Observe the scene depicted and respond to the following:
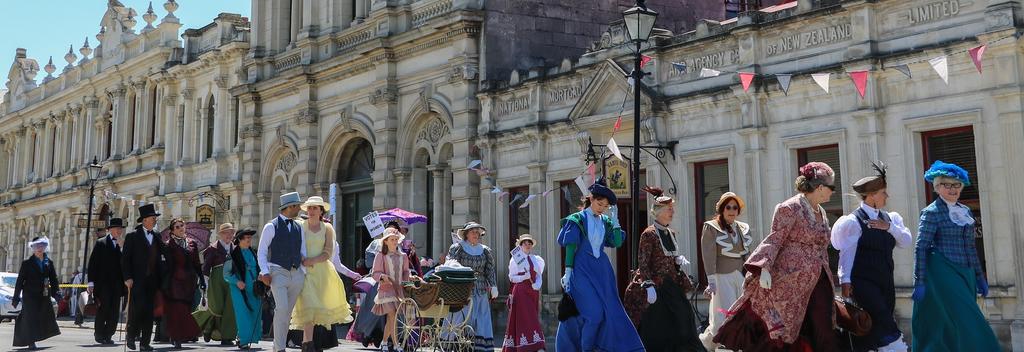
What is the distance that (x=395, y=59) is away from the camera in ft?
85.8

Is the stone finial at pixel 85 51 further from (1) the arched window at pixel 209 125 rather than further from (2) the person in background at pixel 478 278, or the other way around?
(2) the person in background at pixel 478 278

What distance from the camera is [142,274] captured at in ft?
48.9

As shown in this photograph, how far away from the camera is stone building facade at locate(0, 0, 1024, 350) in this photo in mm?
14930

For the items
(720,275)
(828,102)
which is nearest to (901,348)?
(720,275)

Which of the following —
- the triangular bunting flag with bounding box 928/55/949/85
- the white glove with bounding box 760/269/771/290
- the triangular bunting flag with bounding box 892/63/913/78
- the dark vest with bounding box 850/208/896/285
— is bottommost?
the white glove with bounding box 760/269/771/290

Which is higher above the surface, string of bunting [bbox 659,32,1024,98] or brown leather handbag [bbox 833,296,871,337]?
string of bunting [bbox 659,32,1024,98]

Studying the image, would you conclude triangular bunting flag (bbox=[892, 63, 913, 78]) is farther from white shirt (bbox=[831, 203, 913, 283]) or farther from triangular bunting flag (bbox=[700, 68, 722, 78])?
white shirt (bbox=[831, 203, 913, 283])

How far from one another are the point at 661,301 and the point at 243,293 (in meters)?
6.91

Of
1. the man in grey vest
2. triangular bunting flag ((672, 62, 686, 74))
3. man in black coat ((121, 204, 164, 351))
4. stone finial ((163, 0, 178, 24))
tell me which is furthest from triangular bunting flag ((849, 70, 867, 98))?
stone finial ((163, 0, 178, 24))

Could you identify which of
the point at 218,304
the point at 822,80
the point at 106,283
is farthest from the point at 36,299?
the point at 822,80

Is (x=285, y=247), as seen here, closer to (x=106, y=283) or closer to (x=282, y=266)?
(x=282, y=266)

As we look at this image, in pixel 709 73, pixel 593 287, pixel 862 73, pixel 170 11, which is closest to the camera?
pixel 593 287

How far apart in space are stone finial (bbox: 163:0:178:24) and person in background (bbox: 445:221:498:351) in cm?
2879

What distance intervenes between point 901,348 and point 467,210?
15.1m
